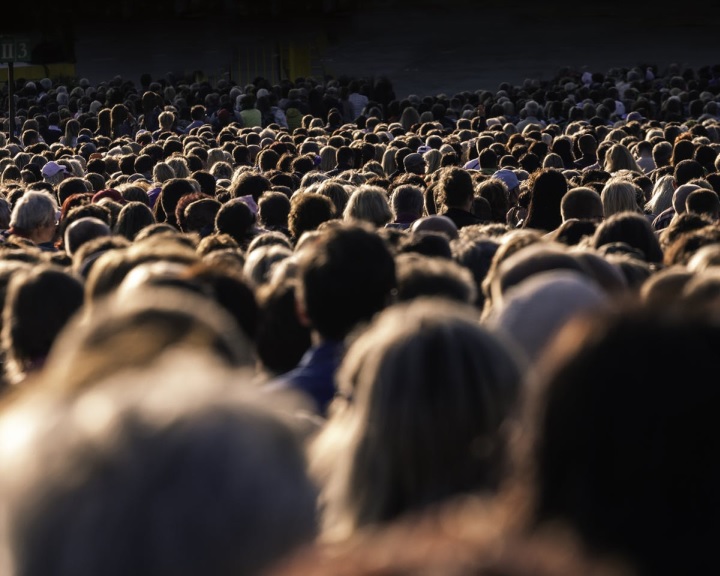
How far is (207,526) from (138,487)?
88 mm

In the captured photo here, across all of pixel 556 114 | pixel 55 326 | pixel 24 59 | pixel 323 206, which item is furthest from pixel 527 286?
pixel 556 114

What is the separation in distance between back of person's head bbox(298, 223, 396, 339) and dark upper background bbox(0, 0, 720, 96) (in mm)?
38031

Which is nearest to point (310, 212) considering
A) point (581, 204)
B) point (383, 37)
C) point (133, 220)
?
point (133, 220)

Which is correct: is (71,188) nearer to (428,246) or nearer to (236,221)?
(236,221)

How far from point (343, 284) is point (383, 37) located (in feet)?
149

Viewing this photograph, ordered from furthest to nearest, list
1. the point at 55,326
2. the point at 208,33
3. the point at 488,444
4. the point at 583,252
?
the point at 208,33 → the point at 583,252 → the point at 55,326 → the point at 488,444

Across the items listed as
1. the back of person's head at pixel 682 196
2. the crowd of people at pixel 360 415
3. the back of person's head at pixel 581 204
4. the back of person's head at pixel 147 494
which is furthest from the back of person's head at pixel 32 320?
the back of person's head at pixel 682 196

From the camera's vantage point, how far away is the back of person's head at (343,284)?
3.90 m

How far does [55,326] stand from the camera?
424cm

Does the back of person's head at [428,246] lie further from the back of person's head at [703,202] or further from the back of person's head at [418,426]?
the back of person's head at [703,202]

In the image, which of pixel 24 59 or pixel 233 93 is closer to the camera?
pixel 24 59

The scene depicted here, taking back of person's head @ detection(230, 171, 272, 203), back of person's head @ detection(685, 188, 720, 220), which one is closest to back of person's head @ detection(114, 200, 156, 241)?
back of person's head @ detection(230, 171, 272, 203)

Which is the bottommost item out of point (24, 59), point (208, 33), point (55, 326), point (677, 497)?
point (208, 33)

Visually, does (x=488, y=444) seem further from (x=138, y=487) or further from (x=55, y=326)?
(x=55, y=326)
